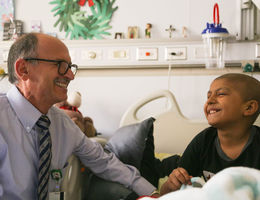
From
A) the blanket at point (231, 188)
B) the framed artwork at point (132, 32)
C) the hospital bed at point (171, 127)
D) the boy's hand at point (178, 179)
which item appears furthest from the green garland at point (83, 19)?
the blanket at point (231, 188)

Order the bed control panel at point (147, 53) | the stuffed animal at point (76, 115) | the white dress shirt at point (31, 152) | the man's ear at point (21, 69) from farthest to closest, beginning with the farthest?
the bed control panel at point (147, 53), the stuffed animal at point (76, 115), the man's ear at point (21, 69), the white dress shirt at point (31, 152)

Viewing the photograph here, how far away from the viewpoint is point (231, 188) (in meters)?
0.51

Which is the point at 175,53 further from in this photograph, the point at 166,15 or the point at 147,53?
the point at 166,15

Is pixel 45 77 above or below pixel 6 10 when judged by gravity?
below

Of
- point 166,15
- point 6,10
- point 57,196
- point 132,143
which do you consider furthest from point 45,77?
point 6,10

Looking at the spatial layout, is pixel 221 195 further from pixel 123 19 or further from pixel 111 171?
pixel 123 19

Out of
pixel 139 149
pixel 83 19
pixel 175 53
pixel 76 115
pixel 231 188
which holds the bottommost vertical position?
pixel 139 149

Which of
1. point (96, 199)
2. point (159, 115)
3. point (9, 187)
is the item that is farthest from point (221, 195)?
point (159, 115)

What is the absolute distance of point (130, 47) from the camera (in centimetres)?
267

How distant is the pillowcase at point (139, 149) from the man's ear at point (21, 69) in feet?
2.24

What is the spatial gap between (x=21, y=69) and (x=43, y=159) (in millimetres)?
408

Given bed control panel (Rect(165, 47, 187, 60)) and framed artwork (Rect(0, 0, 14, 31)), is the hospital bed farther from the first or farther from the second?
framed artwork (Rect(0, 0, 14, 31))

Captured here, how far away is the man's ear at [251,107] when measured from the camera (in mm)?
1393

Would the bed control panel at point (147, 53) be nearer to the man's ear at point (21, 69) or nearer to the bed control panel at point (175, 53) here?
the bed control panel at point (175, 53)
